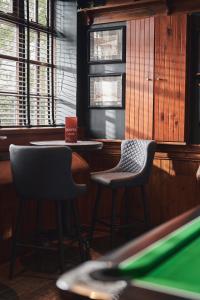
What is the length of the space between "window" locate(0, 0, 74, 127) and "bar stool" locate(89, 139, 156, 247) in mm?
970

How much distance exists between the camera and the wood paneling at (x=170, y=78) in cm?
467

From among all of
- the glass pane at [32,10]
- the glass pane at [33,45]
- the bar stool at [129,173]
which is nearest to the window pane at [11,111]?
the glass pane at [33,45]

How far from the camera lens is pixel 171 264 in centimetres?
121

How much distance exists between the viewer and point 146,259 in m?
1.21

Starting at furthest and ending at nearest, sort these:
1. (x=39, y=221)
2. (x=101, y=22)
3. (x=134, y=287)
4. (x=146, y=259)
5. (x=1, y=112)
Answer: (x=101, y=22) < (x=1, y=112) < (x=39, y=221) < (x=146, y=259) < (x=134, y=287)

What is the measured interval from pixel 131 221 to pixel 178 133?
1123 millimetres

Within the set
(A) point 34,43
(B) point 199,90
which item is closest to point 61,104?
(A) point 34,43

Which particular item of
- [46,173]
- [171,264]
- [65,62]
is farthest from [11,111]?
[171,264]

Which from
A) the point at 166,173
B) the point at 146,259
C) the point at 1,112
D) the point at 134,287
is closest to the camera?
the point at 134,287

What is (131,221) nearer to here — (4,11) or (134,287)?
(4,11)

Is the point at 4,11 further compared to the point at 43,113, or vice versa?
the point at 43,113

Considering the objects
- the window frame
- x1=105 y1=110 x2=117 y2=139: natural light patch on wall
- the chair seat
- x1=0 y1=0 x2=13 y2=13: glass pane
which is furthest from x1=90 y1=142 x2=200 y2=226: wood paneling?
x1=0 y1=0 x2=13 y2=13: glass pane

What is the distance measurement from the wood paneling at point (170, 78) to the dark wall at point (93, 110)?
0.45m

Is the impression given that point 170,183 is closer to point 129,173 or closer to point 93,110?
point 129,173
